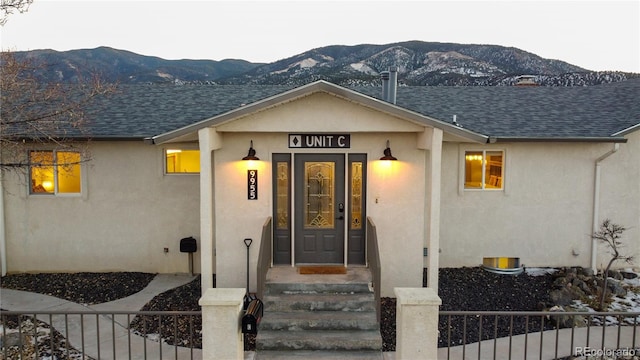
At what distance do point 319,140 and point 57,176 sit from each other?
6.90 metres

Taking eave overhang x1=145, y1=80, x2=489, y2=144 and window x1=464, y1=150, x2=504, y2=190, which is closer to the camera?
eave overhang x1=145, y1=80, x2=489, y2=144

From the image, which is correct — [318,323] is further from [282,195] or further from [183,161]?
[183,161]

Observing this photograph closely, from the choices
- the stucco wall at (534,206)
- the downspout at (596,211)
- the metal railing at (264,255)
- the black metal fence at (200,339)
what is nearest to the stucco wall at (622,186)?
the stucco wall at (534,206)

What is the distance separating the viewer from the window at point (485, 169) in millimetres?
10539

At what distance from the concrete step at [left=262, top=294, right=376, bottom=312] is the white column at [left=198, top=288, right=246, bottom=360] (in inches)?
81.4

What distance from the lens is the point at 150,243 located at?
10.3 meters

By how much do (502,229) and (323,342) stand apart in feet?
21.4

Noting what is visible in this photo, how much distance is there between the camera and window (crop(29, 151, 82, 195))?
403 inches

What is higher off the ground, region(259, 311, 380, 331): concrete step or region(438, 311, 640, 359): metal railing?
region(259, 311, 380, 331): concrete step

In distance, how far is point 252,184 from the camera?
8.34 metres

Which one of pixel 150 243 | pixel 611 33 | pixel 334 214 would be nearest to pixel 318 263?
pixel 334 214

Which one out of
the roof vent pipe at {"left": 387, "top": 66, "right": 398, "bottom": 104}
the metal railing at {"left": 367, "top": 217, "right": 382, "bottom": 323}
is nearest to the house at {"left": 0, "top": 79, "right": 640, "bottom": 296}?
the metal railing at {"left": 367, "top": 217, "right": 382, "bottom": 323}

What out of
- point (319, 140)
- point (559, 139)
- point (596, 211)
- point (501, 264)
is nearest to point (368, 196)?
point (319, 140)

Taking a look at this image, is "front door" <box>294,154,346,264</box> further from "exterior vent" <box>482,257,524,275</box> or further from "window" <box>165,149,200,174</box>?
"exterior vent" <box>482,257,524,275</box>
